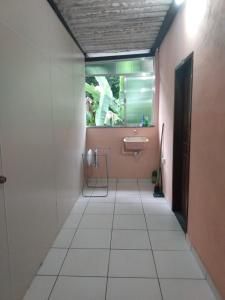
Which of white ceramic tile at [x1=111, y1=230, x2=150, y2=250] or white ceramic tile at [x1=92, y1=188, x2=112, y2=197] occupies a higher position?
white ceramic tile at [x1=111, y1=230, x2=150, y2=250]

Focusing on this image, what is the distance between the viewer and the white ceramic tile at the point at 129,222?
117 inches

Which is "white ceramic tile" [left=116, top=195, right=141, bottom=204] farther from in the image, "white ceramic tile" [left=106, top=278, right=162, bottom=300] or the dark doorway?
"white ceramic tile" [left=106, top=278, right=162, bottom=300]

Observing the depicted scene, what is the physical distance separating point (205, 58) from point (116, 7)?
141 cm

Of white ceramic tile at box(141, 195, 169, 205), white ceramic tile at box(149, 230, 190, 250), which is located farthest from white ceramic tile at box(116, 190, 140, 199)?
white ceramic tile at box(149, 230, 190, 250)

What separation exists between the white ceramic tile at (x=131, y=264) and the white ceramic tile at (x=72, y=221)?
809mm

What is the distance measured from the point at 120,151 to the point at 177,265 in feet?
9.99

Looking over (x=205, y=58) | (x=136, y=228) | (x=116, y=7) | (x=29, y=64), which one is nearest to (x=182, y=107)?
(x=205, y=58)

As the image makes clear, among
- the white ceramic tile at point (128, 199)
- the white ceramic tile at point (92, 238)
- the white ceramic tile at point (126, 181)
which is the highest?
the white ceramic tile at point (126, 181)

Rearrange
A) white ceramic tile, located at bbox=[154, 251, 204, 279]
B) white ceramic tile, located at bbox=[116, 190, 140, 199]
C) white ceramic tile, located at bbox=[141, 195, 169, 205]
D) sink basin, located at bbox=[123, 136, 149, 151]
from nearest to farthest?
1. white ceramic tile, located at bbox=[154, 251, 204, 279]
2. white ceramic tile, located at bbox=[141, 195, 169, 205]
3. white ceramic tile, located at bbox=[116, 190, 140, 199]
4. sink basin, located at bbox=[123, 136, 149, 151]

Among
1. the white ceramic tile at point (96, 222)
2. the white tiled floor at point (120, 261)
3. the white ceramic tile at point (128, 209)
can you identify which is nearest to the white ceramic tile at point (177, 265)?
the white tiled floor at point (120, 261)

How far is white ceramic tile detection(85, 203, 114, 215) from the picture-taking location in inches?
135

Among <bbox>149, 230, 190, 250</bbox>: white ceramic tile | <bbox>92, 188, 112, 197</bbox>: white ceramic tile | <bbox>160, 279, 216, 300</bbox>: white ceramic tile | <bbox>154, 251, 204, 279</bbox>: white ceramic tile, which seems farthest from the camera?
<bbox>92, 188, 112, 197</bbox>: white ceramic tile

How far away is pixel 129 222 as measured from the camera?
3.09 metres

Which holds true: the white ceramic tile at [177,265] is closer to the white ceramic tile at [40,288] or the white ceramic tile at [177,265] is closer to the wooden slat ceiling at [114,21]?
the white ceramic tile at [40,288]
